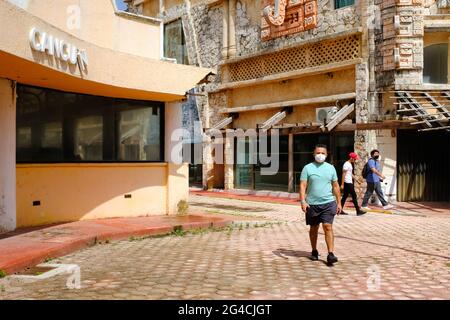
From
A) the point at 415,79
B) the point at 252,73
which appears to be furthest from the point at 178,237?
the point at 252,73

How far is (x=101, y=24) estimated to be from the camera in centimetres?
1125

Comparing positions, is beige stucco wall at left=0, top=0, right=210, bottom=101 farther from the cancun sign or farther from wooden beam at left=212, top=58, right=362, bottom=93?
wooden beam at left=212, top=58, right=362, bottom=93

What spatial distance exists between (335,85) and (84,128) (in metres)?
10.5

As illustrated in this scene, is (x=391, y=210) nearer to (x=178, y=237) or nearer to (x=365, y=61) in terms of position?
(x=365, y=61)

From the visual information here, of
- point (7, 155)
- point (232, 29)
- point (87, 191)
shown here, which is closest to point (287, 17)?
point (232, 29)

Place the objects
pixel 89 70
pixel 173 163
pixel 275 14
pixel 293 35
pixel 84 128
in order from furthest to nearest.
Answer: pixel 275 14 < pixel 293 35 < pixel 173 163 < pixel 84 128 < pixel 89 70

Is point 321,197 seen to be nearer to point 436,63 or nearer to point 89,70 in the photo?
point 89,70

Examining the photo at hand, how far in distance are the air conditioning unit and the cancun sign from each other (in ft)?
33.6

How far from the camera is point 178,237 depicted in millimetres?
10102

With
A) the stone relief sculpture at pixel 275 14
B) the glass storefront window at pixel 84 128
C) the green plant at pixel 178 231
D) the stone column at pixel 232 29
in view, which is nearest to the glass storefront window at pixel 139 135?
the glass storefront window at pixel 84 128

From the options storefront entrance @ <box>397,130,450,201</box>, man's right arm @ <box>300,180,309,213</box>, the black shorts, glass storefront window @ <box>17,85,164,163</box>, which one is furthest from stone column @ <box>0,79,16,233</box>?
storefront entrance @ <box>397,130,450,201</box>

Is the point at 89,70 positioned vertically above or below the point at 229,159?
above

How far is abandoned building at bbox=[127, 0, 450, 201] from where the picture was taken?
55.6 ft

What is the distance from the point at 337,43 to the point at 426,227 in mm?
9103
